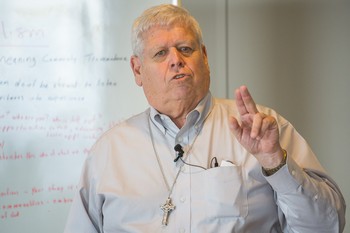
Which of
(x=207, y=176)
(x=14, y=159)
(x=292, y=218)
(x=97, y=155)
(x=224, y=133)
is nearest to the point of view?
(x=292, y=218)

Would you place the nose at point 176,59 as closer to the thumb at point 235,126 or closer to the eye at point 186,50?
the eye at point 186,50

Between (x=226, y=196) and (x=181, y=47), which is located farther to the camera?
(x=181, y=47)

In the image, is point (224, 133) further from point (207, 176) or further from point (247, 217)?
point (247, 217)

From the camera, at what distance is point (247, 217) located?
1.35m

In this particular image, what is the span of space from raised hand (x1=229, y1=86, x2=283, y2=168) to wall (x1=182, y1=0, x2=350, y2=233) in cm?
142

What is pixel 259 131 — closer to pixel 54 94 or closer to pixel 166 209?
pixel 166 209

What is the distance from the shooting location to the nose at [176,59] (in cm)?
149

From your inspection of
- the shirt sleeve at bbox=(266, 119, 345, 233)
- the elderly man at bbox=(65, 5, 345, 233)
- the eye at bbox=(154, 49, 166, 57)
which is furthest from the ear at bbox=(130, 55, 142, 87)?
the shirt sleeve at bbox=(266, 119, 345, 233)

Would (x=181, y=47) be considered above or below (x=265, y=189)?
above

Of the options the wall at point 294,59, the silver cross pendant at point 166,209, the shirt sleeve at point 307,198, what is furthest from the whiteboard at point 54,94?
the shirt sleeve at point 307,198

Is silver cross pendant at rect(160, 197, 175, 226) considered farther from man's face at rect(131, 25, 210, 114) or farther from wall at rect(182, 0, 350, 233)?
wall at rect(182, 0, 350, 233)

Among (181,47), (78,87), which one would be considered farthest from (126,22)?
(181,47)

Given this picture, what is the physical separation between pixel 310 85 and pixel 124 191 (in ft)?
4.88

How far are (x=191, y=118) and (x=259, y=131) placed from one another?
0.38 m
